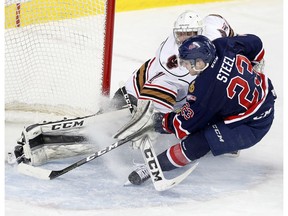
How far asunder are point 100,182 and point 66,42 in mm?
1050

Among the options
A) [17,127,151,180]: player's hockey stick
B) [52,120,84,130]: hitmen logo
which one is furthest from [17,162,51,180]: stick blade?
[52,120,84,130]: hitmen logo

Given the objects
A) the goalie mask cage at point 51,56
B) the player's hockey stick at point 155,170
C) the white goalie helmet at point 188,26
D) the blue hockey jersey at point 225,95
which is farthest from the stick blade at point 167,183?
the goalie mask cage at point 51,56

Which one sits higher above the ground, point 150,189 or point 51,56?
point 51,56

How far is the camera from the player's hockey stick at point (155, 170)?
3.01m

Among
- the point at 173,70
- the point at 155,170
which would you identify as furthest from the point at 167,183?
the point at 173,70

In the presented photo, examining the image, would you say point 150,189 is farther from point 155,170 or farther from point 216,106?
point 216,106

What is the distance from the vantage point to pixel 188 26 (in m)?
3.17

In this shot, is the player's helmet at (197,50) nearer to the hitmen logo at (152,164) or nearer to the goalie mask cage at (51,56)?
the hitmen logo at (152,164)

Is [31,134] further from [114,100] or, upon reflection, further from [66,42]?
[66,42]

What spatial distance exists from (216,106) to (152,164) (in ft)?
1.20

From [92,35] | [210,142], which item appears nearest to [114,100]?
[92,35]

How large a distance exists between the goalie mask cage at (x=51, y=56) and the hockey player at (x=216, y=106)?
66 cm

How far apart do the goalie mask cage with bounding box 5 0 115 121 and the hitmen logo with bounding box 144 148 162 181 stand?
609 mm

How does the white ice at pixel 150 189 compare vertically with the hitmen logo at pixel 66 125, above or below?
below
